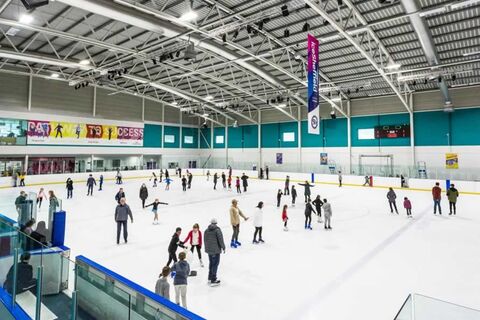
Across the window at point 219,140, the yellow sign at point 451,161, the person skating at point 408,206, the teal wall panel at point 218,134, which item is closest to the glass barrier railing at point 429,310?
Answer: the person skating at point 408,206

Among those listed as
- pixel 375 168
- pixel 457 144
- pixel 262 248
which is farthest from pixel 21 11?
pixel 457 144

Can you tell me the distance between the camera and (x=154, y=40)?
62.1 feet

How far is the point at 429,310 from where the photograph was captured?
106 inches

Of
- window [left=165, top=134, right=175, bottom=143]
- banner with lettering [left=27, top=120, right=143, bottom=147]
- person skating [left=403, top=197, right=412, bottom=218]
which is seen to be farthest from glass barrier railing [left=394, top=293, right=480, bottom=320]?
window [left=165, top=134, right=175, bottom=143]

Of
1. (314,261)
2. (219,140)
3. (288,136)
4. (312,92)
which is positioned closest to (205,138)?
(219,140)

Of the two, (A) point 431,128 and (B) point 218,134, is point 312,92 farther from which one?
(B) point 218,134

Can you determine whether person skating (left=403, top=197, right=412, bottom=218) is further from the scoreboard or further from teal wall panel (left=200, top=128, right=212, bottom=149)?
teal wall panel (left=200, top=128, right=212, bottom=149)

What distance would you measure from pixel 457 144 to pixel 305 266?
80.9ft

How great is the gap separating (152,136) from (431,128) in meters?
31.1

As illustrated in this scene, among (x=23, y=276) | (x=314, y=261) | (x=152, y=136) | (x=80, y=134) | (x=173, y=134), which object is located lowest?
(x=314, y=261)

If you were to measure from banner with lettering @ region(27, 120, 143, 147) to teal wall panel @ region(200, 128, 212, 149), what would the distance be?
10.7 meters

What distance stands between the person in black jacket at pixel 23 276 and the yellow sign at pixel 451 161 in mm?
29264

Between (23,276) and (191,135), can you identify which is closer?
(23,276)

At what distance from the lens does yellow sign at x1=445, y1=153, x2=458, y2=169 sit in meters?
24.0
